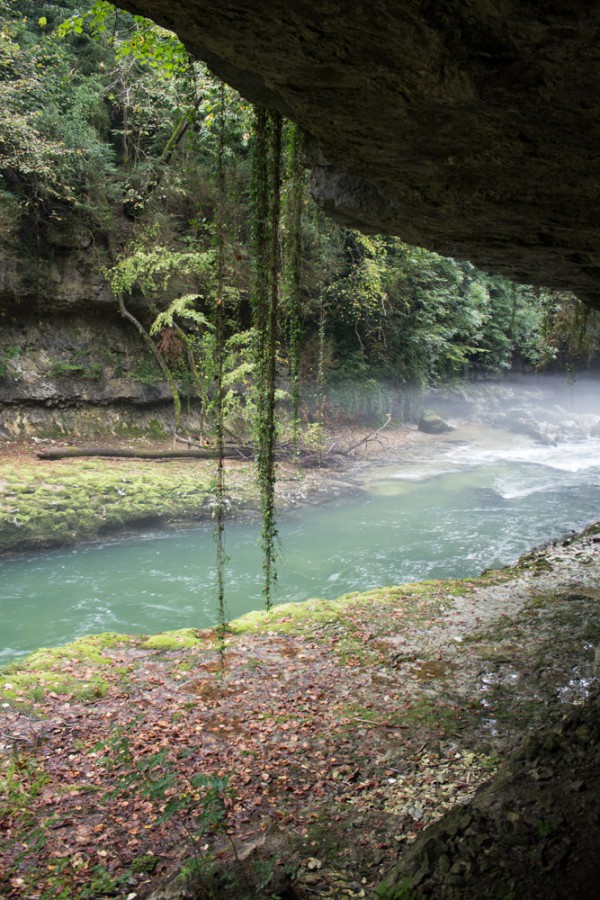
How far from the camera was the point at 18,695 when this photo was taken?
5.01 m

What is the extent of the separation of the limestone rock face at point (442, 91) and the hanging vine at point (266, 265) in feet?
2.05

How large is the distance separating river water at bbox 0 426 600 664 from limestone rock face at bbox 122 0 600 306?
6075 mm

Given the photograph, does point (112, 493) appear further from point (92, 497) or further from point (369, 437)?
point (369, 437)

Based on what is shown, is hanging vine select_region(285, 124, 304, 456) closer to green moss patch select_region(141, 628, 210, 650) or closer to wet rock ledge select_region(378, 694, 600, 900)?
green moss patch select_region(141, 628, 210, 650)

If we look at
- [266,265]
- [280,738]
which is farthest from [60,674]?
[266,265]

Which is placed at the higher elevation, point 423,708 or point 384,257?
point 384,257

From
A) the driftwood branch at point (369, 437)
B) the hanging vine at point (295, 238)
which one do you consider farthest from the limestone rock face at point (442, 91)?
the driftwood branch at point (369, 437)

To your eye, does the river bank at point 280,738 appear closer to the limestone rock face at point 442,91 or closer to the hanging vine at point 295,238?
the hanging vine at point 295,238

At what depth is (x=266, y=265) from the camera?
454 centimetres

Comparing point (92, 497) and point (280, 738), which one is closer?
point (280, 738)

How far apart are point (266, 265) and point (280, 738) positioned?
3.52m

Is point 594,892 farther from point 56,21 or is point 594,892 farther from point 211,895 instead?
point 56,21

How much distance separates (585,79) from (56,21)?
17.3 metres

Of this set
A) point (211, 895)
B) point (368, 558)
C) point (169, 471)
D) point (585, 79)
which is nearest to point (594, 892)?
point (211, 895)
